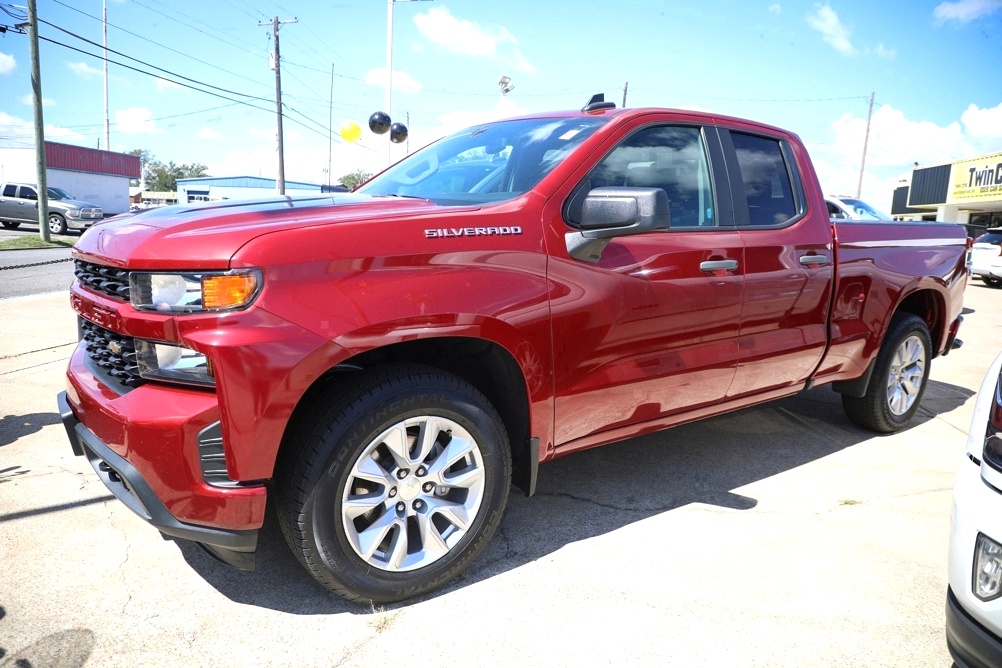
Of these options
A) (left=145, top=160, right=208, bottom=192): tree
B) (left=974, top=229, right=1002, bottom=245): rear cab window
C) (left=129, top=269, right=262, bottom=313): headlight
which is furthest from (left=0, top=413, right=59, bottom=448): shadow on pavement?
(left=145, top=160, right=208, bottom=192): tree

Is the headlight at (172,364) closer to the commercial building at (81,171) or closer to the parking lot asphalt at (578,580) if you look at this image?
the parking lot asphalt at (578,580)

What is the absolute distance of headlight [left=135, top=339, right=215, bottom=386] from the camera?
6.94ft

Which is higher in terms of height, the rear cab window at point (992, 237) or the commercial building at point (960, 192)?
the commercial building at point (960, 192)

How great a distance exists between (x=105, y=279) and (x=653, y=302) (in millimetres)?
2098

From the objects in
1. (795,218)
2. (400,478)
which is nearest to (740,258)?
(795,218)

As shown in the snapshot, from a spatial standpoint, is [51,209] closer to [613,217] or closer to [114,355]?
[114,355]

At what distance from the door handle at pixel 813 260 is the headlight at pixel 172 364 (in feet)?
9.71

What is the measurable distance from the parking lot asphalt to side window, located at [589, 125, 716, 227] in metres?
1.43

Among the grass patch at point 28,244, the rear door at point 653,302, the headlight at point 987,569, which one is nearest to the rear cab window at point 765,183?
the rear door at point 653,302

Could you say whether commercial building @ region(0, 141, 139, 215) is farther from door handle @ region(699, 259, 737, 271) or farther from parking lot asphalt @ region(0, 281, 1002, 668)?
door handle @ region(699, 259, 737, 271)

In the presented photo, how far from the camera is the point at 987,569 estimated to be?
1.77 meters

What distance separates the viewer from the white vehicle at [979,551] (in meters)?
1.74

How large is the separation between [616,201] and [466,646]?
1.67 m

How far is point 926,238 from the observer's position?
14.8ft
